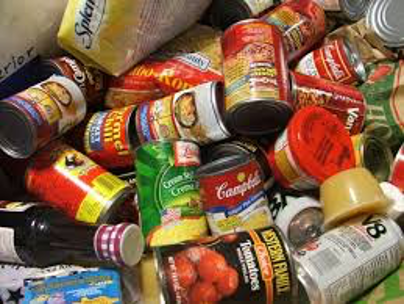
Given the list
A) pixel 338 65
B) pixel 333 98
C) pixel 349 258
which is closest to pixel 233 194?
pixel 349 258

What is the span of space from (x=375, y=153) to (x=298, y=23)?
372 mm

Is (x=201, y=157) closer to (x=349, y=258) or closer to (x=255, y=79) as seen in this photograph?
(x=255, y=79)

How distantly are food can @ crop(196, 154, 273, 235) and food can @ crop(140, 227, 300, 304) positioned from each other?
12cm

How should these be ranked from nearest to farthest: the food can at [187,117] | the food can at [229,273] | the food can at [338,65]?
the food can at [229,273] → the food can at [187,117] → the food can at [338,65]

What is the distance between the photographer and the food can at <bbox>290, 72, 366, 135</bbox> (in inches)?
54.5

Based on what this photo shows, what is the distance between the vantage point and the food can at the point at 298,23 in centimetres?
154

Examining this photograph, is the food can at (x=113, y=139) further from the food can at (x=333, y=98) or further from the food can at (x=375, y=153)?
the food can at (x=375, y=153)

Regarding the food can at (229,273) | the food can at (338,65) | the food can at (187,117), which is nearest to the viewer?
the food can at (229,273)

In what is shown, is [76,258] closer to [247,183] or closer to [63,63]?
[247,183]

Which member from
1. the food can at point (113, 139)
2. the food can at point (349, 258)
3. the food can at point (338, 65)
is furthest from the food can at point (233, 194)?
the food can at point (338, 65)

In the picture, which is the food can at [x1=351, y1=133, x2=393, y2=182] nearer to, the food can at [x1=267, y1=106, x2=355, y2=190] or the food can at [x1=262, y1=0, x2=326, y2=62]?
the food can at [x1=267, y1=106, x2=355, y2=190]

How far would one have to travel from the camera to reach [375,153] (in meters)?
1.42

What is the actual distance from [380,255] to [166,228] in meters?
0.40

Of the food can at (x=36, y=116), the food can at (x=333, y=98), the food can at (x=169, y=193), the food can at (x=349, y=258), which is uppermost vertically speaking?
the food can at (x=36, y=116)
